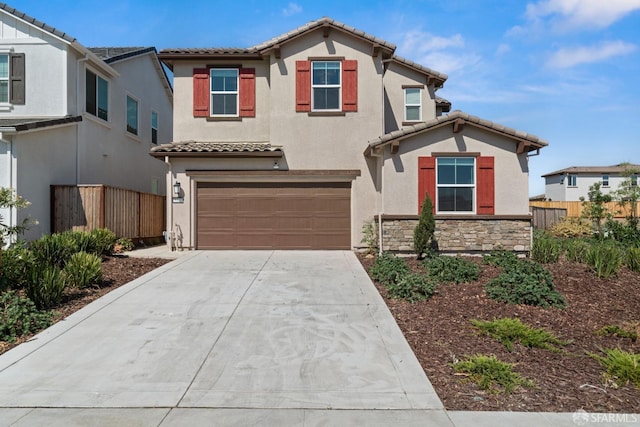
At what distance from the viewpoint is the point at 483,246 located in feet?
39.9

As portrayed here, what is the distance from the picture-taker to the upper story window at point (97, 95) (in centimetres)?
1535

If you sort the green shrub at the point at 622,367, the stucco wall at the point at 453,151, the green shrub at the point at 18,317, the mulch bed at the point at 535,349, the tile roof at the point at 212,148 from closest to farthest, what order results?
1. the mulch bed at the point at 535,349
2. the green shrub at the point at 622,367
3. the green shrub at the point at 18,317
4. the stucco wall at the point at 453,151
5. the tile roof at the point at 212,148

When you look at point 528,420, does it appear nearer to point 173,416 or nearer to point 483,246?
point 173,416

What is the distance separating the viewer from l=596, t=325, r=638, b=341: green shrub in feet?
19.0

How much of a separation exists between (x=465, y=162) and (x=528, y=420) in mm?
9469

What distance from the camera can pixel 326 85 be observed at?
1395cm

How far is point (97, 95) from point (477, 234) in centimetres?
1421

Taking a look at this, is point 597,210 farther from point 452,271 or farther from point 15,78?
point 15,78

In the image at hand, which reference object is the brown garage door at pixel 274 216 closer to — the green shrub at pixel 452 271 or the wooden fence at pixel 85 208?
the wooden fence at pixel 85 208

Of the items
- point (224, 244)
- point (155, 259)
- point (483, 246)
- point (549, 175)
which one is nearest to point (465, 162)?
point (483, 246)

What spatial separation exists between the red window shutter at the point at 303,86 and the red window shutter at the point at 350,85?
113 cm

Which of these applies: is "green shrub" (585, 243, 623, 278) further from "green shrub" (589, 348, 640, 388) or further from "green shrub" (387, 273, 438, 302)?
"green shrub" (589, 348, 640, 388)

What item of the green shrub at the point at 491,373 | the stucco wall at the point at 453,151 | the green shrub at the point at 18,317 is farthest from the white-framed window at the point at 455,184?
the green shrub at the point at 18,317

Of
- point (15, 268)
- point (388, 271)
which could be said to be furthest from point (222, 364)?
point (15, 268)
